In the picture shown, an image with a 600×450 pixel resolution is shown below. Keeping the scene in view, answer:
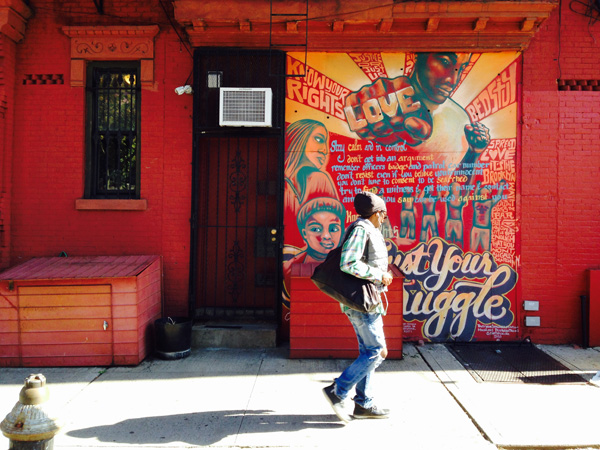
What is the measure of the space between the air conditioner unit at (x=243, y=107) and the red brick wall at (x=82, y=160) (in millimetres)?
657

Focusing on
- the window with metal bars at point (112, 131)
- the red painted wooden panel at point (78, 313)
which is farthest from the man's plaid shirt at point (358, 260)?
the window with metal bars at point (112, 131)

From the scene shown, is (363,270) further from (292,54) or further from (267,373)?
(292,54)

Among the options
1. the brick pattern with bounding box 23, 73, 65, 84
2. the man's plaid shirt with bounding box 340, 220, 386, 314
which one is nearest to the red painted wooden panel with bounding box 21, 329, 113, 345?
the man's plaid shirt with bounding box 340, 220, 386, 314

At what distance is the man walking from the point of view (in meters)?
3.85

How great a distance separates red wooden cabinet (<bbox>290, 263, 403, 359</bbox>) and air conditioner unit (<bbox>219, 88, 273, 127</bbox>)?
85.7 inches

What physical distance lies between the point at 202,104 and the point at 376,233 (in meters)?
3.88

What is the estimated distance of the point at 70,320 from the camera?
18.3 feet

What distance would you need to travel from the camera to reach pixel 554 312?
646cm

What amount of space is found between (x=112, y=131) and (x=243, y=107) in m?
2.07

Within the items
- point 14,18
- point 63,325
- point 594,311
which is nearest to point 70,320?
point 63,325

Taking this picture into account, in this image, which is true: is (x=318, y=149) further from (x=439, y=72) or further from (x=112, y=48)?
(x=112, y=48)

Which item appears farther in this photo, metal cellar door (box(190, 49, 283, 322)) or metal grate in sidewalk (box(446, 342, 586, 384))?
metal cellar door (box(190, 49, 283, 322))

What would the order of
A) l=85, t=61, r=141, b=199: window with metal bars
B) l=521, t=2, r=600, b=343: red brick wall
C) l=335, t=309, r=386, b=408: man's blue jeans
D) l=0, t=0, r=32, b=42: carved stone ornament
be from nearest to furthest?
l=335, t=309, r=386, b=408: man's blue jeans → l=0, t=0, r=32, b=42: carved stone ornament → l=521, t=2, r=600, b=343: red brick wall → l=85, t=61, r=141, b=199: window with metal bars

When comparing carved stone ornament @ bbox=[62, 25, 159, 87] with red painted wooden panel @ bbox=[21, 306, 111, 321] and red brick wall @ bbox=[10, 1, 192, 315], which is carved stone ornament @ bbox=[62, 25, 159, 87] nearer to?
red brick wall @ bbox=[10, 1, 192, 315]
